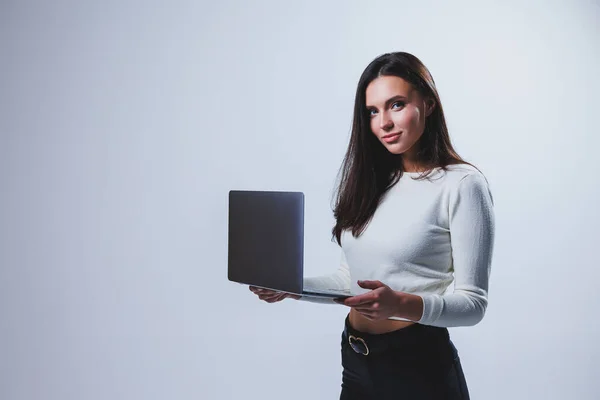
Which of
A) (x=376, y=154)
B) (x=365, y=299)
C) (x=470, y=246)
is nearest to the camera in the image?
(x=365, y=299)

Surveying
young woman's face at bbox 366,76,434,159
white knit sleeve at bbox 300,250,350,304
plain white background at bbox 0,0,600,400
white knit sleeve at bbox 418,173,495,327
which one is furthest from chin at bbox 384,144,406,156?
plain white background at bbox 0,0,600,400

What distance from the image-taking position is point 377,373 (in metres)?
1.44

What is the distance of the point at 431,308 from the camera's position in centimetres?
129

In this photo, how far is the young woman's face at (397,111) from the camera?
1.48m

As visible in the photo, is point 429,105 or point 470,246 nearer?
point 470,246

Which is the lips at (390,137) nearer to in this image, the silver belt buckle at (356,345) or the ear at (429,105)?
the ear at (429,105)

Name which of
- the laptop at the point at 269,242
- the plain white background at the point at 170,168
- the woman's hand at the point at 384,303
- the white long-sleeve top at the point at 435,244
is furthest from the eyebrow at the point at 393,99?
the plain white background at the point at 170,168

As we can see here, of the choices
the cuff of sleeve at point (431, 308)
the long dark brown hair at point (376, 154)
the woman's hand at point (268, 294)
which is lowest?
the woman's hand at point (268, 294)

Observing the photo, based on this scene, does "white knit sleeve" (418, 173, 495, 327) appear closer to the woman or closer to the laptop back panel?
the woman

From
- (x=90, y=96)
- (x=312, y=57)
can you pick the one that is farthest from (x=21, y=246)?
(x=312, y=57)

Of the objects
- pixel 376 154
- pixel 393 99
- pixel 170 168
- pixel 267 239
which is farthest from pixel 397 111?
pixel 170 168

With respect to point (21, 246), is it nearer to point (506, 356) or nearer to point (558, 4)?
point (506, 356)

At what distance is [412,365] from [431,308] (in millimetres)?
186

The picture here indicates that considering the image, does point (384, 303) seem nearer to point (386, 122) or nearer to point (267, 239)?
point (267, 239)
